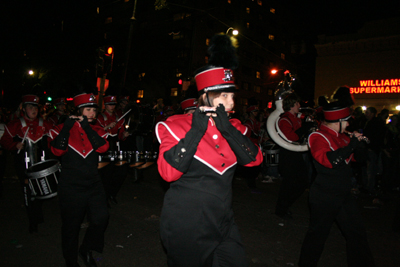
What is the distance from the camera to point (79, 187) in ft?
11.6

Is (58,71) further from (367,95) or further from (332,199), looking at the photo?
(367,95)

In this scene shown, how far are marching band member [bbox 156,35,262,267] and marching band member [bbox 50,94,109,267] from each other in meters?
1.82

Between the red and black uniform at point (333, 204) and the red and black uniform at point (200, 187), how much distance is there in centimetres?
158

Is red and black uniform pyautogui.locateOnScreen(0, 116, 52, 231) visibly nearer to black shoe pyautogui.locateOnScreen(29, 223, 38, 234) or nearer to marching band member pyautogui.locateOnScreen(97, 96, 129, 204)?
black shoe pyautogui.locateOnScreen(29, 223, 38, 234)

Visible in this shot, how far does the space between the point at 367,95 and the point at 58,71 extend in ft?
86.7

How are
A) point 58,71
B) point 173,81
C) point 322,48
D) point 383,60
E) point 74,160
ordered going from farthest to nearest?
point 173,81, point 322,48, point 383,60, point 58,71, point 74,160

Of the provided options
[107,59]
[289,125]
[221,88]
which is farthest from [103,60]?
[221,88]

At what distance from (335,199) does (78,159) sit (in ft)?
10.5

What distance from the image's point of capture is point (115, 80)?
106ft

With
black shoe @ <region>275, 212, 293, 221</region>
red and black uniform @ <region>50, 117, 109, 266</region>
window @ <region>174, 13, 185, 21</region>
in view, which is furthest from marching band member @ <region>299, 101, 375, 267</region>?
window @ <region>174, 13, 185, 21</region>

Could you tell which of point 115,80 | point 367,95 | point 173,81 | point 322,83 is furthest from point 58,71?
point 367,95

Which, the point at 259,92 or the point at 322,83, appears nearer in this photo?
the point at 322,83

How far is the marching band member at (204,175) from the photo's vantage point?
2.01 meters

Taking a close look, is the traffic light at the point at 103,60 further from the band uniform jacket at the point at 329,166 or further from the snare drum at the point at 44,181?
the band uniform jacket at the point at 329,166
